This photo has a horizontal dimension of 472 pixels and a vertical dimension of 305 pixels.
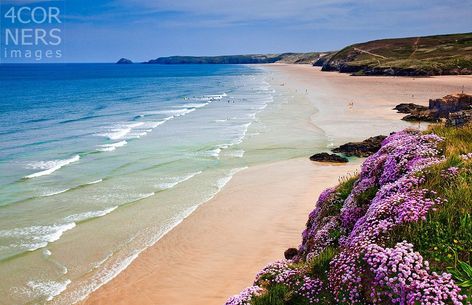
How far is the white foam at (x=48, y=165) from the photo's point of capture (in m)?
25.3

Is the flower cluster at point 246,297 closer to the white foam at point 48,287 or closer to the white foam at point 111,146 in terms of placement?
the white foam at point 48,287

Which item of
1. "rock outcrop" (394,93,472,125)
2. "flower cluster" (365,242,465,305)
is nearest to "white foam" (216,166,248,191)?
"rock outcrop" (394,93,472,125)

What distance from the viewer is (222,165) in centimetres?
2650

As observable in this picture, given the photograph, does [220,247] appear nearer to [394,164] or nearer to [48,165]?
[394,164]

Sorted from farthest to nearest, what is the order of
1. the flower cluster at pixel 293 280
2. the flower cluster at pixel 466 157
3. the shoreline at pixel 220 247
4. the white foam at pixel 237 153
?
the white foam at pixel 237 153
the shoreline at pixel 220 247
the flower cluster at pixel 466 157
the flower cluster at pixel 293 280

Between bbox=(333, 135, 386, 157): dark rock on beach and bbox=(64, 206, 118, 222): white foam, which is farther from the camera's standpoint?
bbox=(333, 135, 386, 157): dark rock on beach

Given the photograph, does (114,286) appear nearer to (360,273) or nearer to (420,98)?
(360,273)

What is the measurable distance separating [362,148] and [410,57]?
113 m

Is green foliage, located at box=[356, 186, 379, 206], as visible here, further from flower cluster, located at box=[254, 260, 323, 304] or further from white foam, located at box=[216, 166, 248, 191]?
white foam, located at box=[216, 166, 248, 191]

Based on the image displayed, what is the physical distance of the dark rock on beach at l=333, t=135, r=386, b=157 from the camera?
2736cm

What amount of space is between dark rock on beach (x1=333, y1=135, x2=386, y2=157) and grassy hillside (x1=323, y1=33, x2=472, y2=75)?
3177 inches

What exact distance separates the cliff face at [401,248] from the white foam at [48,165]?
842 inches

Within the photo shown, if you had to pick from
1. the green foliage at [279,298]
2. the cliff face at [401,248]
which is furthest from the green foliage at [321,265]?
the green foliage at [279,298]

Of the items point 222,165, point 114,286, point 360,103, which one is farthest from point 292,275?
point 360,103
